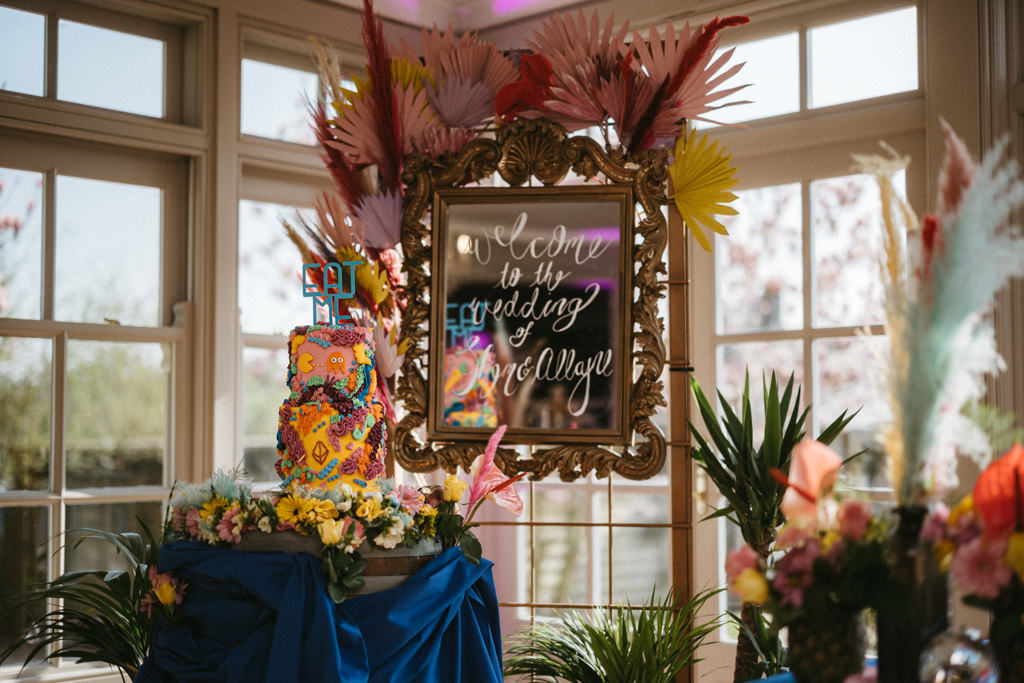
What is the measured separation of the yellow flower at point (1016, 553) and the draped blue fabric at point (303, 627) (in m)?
1.39

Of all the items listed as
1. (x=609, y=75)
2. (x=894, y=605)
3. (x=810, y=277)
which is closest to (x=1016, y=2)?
(x=810, y=277)

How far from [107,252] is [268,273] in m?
0.56

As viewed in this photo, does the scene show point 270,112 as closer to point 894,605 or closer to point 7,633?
point 7,633

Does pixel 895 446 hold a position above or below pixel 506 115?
below

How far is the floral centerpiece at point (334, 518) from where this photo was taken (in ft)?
6.98

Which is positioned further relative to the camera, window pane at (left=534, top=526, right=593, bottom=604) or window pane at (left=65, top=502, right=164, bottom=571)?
window pane at (left=534, top=526, right=593, bottom=604)

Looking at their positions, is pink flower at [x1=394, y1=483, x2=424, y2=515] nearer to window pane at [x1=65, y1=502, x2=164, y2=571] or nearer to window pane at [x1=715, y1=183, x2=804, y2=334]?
window pane at [x1=65, y1=502, x2=164, y2=571]

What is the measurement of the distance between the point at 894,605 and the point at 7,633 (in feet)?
9.06

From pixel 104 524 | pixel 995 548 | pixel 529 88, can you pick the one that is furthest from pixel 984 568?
pixel 104 524

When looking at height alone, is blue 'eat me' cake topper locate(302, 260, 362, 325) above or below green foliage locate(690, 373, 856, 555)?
above

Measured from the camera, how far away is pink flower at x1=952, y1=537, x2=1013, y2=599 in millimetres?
1063

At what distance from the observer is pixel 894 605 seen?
108cm

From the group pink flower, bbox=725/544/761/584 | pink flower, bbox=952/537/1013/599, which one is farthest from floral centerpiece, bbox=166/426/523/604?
pink flower, bbox=952/537/1013/599

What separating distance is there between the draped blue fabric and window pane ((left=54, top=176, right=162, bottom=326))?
1.19 meters
